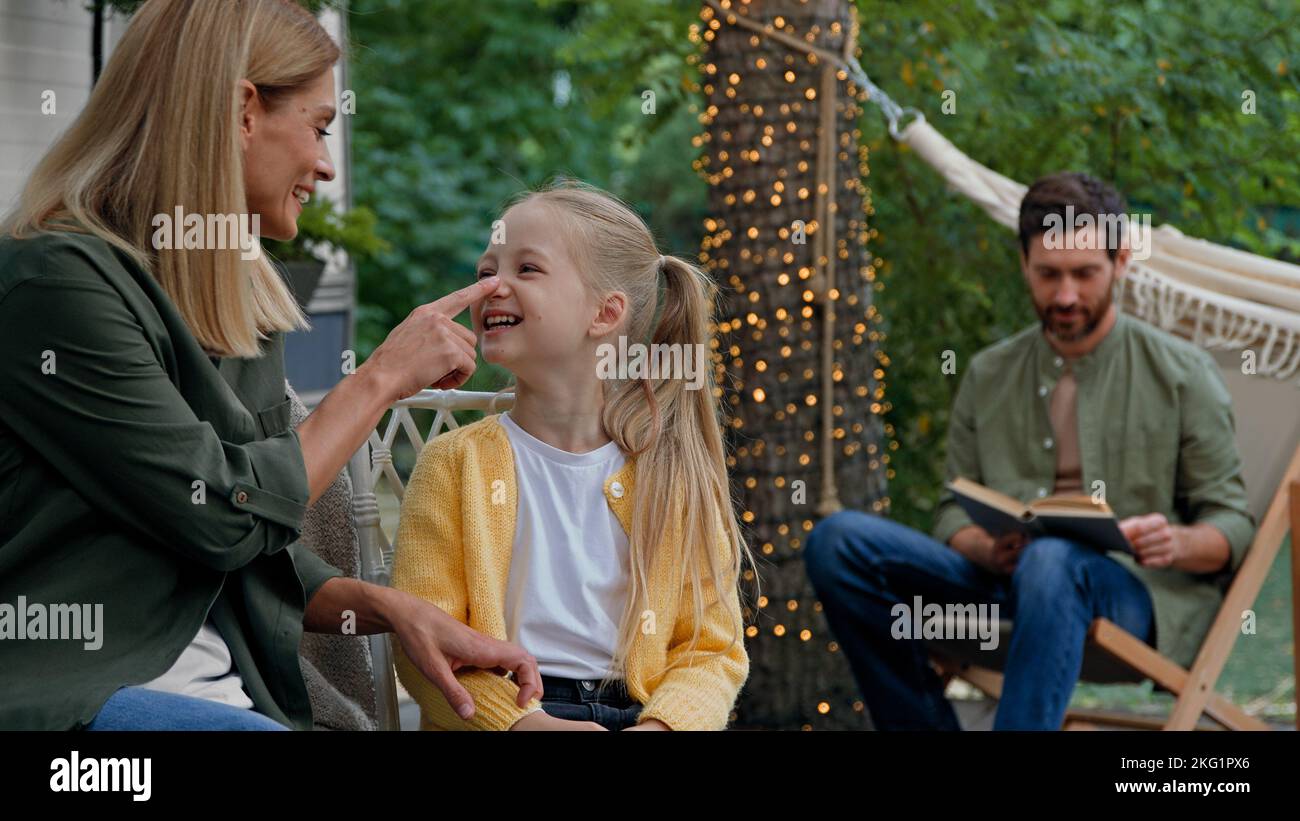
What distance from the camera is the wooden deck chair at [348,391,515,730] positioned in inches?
91.5

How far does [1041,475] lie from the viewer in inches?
147

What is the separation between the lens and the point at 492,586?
2.10m

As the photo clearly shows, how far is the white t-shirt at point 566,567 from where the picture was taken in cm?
212

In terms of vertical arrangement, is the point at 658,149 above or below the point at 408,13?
below

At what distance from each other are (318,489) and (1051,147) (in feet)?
13.5

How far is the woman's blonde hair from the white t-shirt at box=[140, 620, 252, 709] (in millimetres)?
364

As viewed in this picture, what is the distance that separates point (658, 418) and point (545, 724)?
0.52m

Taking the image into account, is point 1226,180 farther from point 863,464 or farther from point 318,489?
point 318,489

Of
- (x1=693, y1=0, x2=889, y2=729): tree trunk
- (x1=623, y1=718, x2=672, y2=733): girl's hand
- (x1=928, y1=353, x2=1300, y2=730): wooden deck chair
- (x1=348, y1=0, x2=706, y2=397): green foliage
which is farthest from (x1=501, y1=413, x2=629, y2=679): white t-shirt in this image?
(x1=348, y1=0, x2=706, y2=397): green foliage

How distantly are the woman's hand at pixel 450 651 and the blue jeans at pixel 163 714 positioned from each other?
303mm

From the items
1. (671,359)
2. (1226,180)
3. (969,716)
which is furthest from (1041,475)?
(1226,180)

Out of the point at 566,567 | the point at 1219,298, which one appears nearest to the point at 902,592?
the point at 1219,298

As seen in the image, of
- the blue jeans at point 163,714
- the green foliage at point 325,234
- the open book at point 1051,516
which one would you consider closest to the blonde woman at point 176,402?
the blue jeans at point 163,714

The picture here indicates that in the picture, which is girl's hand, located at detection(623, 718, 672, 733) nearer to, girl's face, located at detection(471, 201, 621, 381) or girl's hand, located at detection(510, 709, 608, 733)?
girl's hand, located at detection(510, 709, 608, 733)
